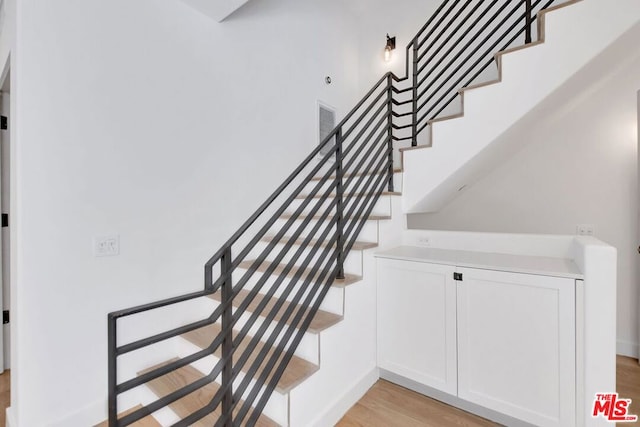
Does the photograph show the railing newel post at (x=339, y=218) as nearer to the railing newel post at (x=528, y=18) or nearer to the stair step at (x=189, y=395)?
the stair step at (x=189, y=395)

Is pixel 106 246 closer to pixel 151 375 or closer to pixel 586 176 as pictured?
pixel 151 375

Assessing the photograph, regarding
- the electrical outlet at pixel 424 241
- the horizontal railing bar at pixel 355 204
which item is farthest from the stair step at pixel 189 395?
the electrical outlet at pixel 424 241

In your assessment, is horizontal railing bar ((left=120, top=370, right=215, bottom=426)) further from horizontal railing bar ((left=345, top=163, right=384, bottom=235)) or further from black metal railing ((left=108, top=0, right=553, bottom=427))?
horizontal railing bar ((left=345, top=163, right=384, bottom=235))

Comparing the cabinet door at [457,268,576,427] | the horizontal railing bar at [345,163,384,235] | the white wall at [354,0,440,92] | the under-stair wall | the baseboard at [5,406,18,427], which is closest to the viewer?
the cabinet door at [457,268,576,427]

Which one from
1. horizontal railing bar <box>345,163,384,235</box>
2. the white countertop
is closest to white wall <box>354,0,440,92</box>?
horizontal railing bar <box>345,163,384,235</box>

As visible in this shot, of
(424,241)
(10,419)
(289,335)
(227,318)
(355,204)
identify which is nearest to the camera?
(227,318)

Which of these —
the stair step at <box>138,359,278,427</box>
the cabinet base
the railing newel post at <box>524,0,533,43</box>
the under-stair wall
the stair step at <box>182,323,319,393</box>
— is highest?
the railing newel post at <box>524,0,533,43</box>

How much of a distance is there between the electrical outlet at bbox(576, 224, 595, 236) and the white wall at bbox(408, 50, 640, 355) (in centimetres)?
3

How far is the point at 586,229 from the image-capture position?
2641 millimetres

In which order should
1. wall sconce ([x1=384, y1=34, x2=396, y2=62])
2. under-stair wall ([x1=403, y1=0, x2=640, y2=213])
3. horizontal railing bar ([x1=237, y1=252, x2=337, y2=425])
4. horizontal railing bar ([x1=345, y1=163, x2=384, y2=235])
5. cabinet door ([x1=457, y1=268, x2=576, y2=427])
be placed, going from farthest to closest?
wall sconce ([x1=384, y1=34, x2=396, y2=62]), horizontal railing bar ([x1=345, y1=163, x2=384, y2=235]), under-stair wall ([x1=403, y1=0, x2=640, y2=213]), cabinet door ([x1=457, y1=268, x2=576, y2=427]), horizontal railing bar ([x1=237, y1=252, x2=337, y2=425])

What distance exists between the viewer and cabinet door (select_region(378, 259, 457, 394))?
1784 mm

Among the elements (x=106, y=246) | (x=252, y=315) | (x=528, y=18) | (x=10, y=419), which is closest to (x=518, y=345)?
(x=252, y=315)

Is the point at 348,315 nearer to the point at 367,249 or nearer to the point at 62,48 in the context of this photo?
the point at 367,249

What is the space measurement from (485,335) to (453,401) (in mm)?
527
